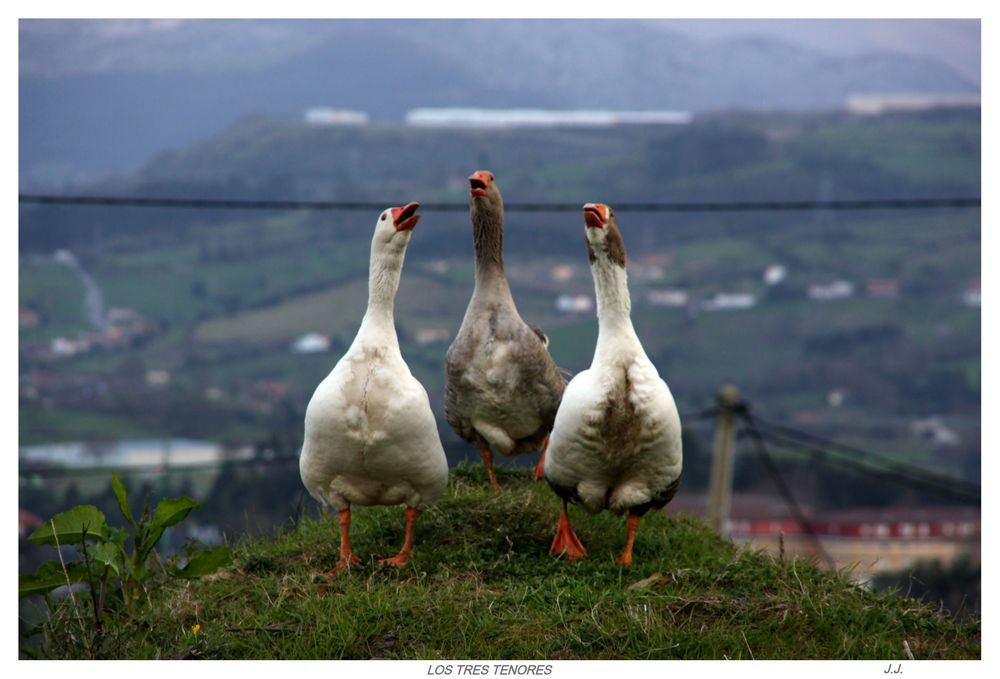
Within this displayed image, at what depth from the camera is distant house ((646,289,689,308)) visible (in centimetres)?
7812

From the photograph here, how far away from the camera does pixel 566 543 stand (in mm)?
9414

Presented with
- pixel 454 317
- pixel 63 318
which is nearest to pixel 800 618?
pixel 454 317

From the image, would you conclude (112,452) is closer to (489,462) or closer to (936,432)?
(936,432)

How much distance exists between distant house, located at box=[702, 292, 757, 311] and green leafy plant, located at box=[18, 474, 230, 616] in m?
71.1

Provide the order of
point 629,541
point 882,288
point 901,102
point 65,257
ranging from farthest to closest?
point 901,102
point 65,257
point 882,288
point 629,541

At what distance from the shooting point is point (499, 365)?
1015cm

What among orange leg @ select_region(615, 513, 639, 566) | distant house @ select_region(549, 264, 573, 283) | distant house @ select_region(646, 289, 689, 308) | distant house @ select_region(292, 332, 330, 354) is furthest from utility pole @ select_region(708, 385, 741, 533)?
distant house @ select_region(646, 289, 689, 308)

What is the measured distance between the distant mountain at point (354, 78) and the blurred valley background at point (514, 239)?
1.29 feet

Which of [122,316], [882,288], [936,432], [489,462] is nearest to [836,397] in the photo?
[936,432]

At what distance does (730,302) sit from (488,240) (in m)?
70.2

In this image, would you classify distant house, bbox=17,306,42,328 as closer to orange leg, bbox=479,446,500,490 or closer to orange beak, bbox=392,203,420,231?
orange leg, bbox=479,446,500,490

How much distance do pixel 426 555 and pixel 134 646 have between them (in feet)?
7.57

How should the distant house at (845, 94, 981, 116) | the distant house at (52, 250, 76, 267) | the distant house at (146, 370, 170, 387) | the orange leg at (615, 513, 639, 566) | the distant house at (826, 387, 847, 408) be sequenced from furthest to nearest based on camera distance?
the distant house at (845, 94, 981, 116) < the distant house at (52, 250, 76, 267) < the distant house at (826, 387, 847, 408) < the distant house at (146, 370, 170, 387) < the orange leg at (615, 513, 639, 566)

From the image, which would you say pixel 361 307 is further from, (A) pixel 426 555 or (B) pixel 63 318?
(A) pixel 426 555
